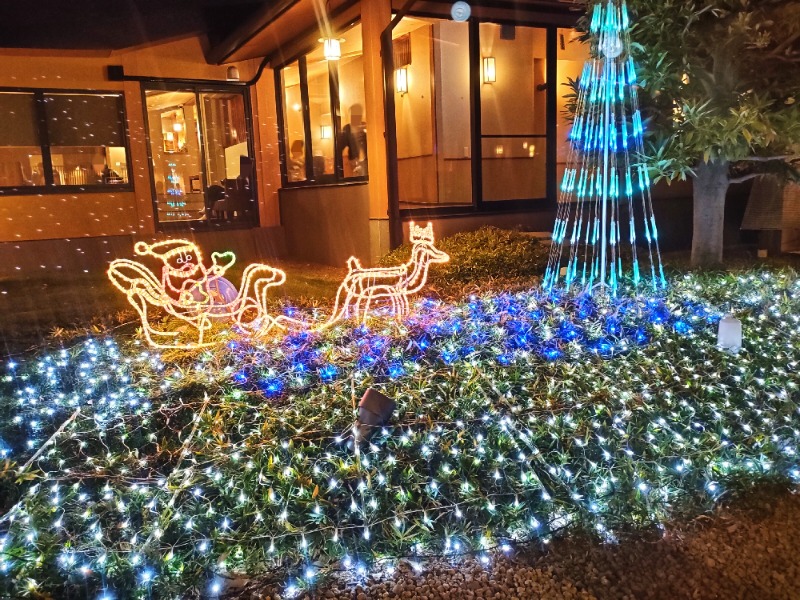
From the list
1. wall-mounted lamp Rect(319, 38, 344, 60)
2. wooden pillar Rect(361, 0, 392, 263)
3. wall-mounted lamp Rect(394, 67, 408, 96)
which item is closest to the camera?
wooden pillar Rect(361, 0, 392, 263)

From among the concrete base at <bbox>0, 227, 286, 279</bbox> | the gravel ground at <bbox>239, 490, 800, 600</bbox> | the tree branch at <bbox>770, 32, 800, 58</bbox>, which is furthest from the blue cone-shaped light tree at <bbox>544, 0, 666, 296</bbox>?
the concrete base at <bbox>0, 227, 286, 279</bbox>

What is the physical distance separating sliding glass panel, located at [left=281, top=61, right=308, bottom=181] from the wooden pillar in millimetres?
2829

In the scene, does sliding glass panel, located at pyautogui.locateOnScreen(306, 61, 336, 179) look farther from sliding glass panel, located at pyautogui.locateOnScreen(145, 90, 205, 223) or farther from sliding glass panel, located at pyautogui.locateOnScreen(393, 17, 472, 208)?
sliding glass panel, located at pyautogui.locateOnScreen(145, 90, 205, 223)

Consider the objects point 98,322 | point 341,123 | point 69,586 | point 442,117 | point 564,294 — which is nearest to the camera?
point 69,586

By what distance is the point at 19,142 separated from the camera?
32.2 feet

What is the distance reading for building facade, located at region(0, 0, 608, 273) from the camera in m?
8.98

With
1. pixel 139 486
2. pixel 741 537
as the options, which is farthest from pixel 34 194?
pixel 741 537

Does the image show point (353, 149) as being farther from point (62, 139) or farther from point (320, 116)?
point (62, 139)

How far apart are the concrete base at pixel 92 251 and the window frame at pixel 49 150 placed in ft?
2.78

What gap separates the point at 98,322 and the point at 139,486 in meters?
3.73

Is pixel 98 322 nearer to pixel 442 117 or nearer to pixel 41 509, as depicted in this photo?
pixel 41 509

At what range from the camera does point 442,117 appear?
37.4 feet

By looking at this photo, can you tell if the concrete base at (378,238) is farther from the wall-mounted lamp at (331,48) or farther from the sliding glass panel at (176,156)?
the sliding glass panel at (176,156)

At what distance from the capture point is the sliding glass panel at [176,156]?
36.6 ft
